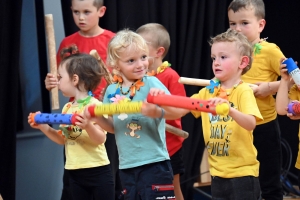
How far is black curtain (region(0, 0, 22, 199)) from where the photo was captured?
131 inches

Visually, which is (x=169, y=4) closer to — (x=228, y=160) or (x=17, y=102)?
(x=17, y=102)

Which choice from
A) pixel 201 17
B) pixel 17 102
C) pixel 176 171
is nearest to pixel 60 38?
pixel 17 102

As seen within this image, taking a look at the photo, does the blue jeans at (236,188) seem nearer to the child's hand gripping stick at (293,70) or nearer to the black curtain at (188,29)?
the child's hand gripping stick at (293,70)

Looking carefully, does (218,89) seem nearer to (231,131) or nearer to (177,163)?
(231,131)

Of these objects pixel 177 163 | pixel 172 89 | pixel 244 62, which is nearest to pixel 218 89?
pixel 244 62

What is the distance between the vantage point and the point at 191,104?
2.15 metres

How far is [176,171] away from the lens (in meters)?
3.13

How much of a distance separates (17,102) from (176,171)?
3.59 ft

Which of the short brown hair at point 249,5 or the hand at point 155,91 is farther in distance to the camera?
the short brown hair at point 249,5

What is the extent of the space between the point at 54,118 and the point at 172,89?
30.4 inches

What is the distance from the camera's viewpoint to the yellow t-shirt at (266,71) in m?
3.05

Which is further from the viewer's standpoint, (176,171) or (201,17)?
(201,17)

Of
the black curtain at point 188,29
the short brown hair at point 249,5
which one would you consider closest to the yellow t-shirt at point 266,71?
the short brown hair at point 249,5

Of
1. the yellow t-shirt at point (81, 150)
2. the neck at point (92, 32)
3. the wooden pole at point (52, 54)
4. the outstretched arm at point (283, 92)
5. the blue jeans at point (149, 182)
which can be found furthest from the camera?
the neck at point (92, 32)
